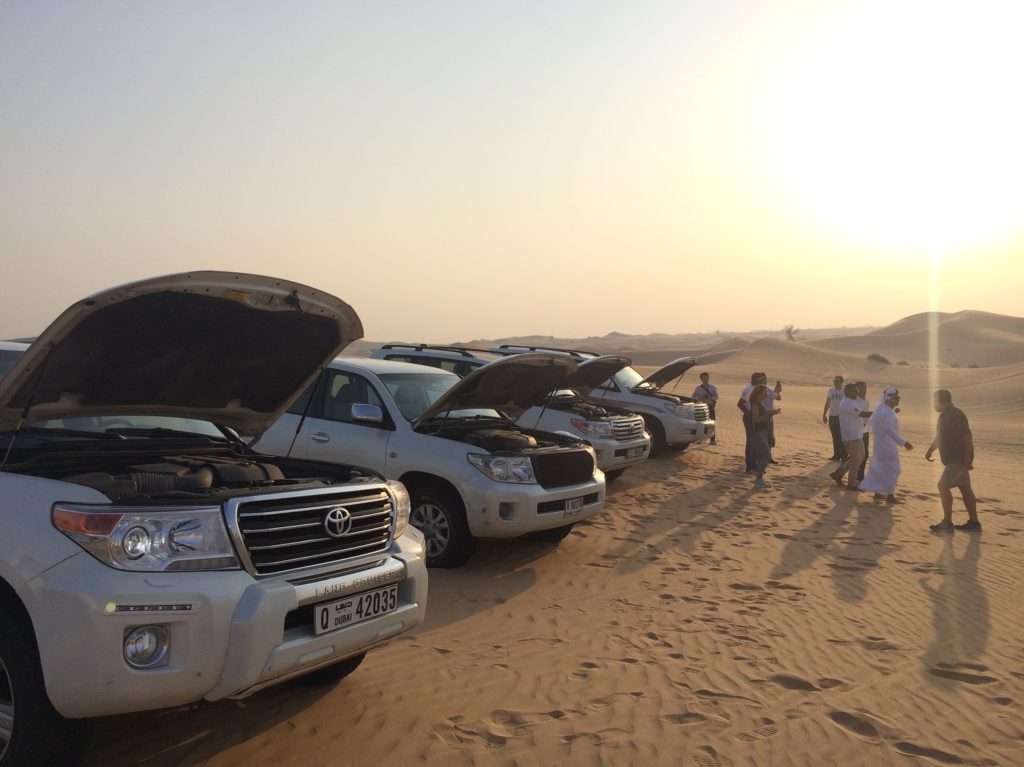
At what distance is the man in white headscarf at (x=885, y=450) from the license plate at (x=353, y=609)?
978 cm

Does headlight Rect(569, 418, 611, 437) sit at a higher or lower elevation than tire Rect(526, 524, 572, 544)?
higher

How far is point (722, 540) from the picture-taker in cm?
946

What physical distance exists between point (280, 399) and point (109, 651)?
2.48m

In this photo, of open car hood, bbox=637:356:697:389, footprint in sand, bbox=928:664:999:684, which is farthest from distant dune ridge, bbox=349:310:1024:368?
footprint in sand, bbox=928:664:999:684

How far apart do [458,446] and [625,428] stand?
189 inches

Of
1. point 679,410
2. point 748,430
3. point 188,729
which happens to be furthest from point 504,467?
point 679,410

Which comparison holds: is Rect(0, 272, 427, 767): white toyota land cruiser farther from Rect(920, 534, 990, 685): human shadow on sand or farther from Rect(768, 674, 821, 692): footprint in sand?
Rect(920, 534, 990, 685): human shadow on sand

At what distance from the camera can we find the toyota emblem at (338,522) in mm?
4000

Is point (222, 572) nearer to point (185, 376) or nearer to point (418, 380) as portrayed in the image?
point (185, 376)

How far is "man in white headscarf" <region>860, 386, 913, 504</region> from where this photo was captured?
1205 centimetres

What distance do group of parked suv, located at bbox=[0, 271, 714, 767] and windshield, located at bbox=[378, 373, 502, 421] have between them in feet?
8.95

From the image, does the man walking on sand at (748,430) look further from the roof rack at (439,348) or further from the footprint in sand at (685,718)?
the footprint in sand at (685,718)

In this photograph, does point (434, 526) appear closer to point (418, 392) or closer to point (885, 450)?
point (418, 392)

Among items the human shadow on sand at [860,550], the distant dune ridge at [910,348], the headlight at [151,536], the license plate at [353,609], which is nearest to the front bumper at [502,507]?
the human shadow on sand at [860,550]
